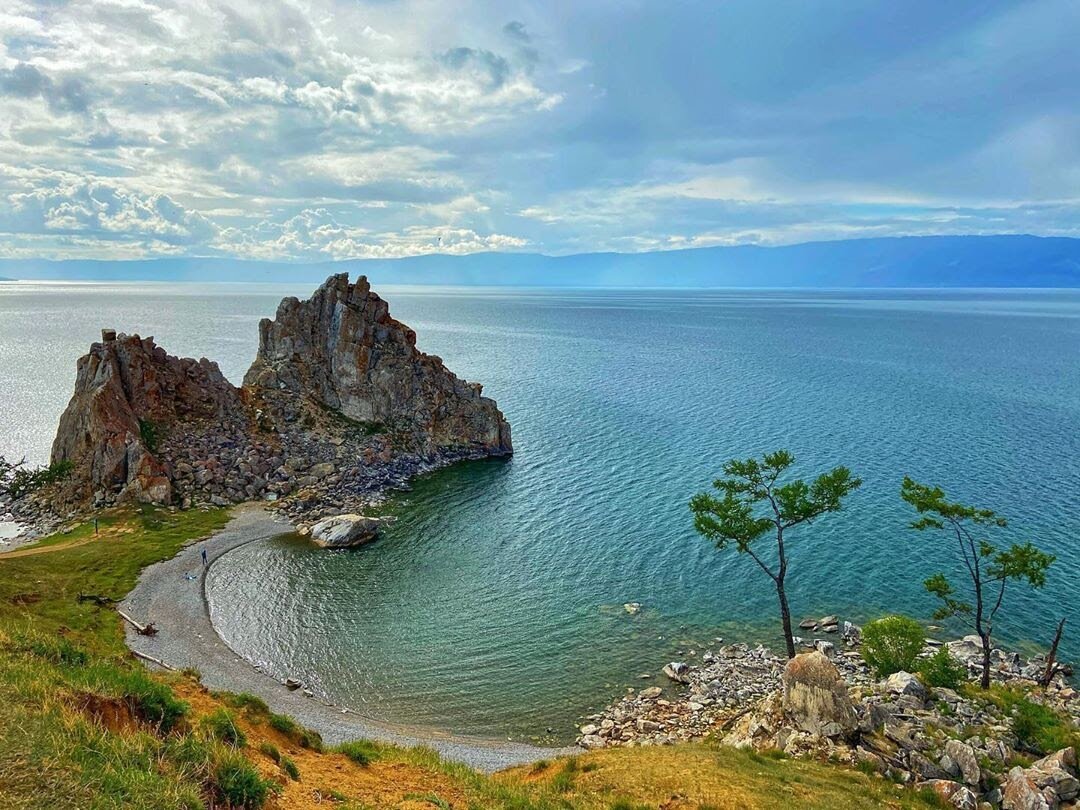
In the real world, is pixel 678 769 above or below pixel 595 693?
above

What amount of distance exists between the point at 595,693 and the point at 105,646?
32.3 metres

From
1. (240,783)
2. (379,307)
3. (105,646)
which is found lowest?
(105,646)

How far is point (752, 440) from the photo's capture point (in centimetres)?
9388

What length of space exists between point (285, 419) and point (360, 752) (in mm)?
69808

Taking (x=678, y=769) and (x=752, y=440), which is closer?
(x=678, y=769)

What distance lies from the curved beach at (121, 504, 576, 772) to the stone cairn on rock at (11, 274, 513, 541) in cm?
1236

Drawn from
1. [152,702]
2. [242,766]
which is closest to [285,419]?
[152,702]

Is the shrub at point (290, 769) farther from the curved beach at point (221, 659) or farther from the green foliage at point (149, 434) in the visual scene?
the green foliage at point (149, 434)

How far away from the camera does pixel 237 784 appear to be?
16.0 meters

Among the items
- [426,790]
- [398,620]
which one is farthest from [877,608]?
[426,790]

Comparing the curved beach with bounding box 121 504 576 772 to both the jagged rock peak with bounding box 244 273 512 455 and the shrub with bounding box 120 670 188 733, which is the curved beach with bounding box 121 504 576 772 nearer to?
the shrub with bounding box 120 670 188 733

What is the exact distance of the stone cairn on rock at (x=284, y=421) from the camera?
70062 mm

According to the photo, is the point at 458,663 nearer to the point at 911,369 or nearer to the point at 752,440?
the point at 752,440

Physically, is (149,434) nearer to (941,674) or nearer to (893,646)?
(893,646)
